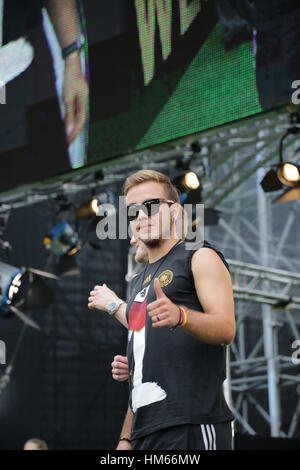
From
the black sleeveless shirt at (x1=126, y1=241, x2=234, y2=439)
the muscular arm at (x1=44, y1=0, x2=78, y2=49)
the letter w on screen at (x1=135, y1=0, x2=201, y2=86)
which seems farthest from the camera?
the muscular arm at (x1=44, y1=0, x2=78, y2=49)

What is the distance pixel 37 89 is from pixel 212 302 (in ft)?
12.8

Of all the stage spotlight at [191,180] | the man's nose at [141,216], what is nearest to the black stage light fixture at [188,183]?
the stage spotlight at [191,180]

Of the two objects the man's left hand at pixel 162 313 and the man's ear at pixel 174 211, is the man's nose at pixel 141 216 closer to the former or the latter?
the man's ear at pixel 174 211

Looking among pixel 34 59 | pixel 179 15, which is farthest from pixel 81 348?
pixel 179 15

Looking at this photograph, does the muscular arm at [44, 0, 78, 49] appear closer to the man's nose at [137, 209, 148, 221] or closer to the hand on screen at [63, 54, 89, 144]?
the hand on screen at [63, 54, 89, 144]

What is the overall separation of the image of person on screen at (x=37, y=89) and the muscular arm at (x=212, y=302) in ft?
10.9

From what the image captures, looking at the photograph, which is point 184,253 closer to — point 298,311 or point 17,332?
point 17,332

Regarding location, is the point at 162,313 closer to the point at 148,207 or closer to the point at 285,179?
the point at 148,207

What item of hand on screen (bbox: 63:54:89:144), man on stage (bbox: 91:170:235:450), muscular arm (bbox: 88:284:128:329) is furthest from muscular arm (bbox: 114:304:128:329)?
hand on screen (bbox: 63:54:89:144)

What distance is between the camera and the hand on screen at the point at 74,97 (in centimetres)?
531

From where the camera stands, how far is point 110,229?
25.1 ft

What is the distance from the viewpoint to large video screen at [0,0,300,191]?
14.7ft

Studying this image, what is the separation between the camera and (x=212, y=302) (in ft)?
6.86

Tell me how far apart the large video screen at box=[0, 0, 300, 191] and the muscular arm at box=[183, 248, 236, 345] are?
7.89ft
